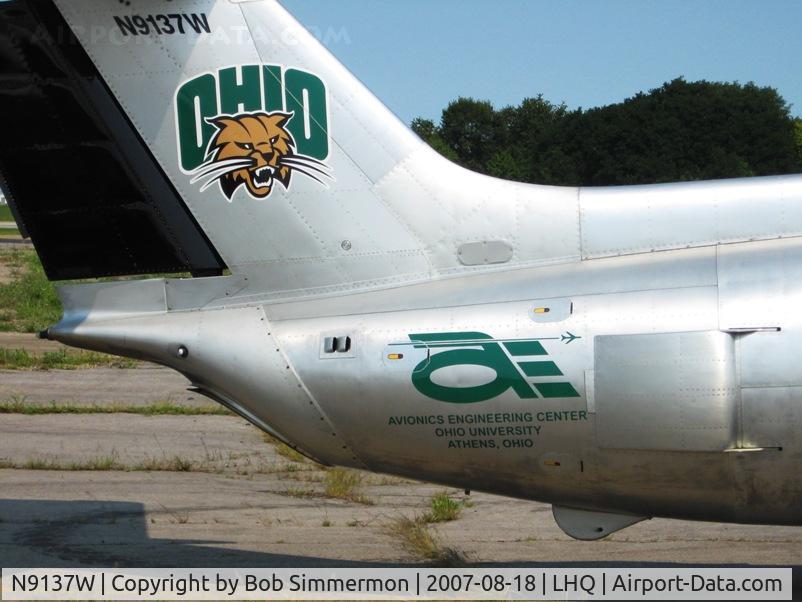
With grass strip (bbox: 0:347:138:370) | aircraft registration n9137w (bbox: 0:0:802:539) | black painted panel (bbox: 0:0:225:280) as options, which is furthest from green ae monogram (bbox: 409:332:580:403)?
grass strip (bbox: 0:347:138:370)

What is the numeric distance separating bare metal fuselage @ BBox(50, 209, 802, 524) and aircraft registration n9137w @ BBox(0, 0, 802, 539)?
0.01 metres

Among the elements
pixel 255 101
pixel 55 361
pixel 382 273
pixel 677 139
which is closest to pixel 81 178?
pixel 255 101

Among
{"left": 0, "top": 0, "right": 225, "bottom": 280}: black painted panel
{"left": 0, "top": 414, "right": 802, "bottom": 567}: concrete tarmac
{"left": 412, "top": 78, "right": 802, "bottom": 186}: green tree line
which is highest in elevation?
{"left": 412, "top": 78, "right": 802, "bottom": 186}: green tree line

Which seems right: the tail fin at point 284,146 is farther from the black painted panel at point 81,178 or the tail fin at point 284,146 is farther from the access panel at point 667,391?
the access panel at point 667,391

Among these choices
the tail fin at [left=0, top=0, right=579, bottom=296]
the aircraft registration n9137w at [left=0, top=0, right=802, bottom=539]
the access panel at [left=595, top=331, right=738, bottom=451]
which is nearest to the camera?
the access panel at [left=595, top=331, right=738, bottom=451]

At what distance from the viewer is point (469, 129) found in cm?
8406

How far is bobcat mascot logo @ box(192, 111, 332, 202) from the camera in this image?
7.77 m

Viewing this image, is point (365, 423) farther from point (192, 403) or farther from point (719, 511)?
point (192, 403)

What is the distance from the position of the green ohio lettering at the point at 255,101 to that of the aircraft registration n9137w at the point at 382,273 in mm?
15

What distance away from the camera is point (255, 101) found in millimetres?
7750

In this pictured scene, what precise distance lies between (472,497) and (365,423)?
→ 15.5 feet

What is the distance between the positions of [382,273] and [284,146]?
111cm

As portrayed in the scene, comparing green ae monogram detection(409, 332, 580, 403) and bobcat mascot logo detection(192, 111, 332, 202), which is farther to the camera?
bobcat mascot logo detection(192, 111, 332, 202)

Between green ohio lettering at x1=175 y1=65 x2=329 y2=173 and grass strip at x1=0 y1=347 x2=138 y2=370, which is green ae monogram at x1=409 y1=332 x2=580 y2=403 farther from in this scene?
grass strip at x1=0 y1=347 x2=138 y2=370
